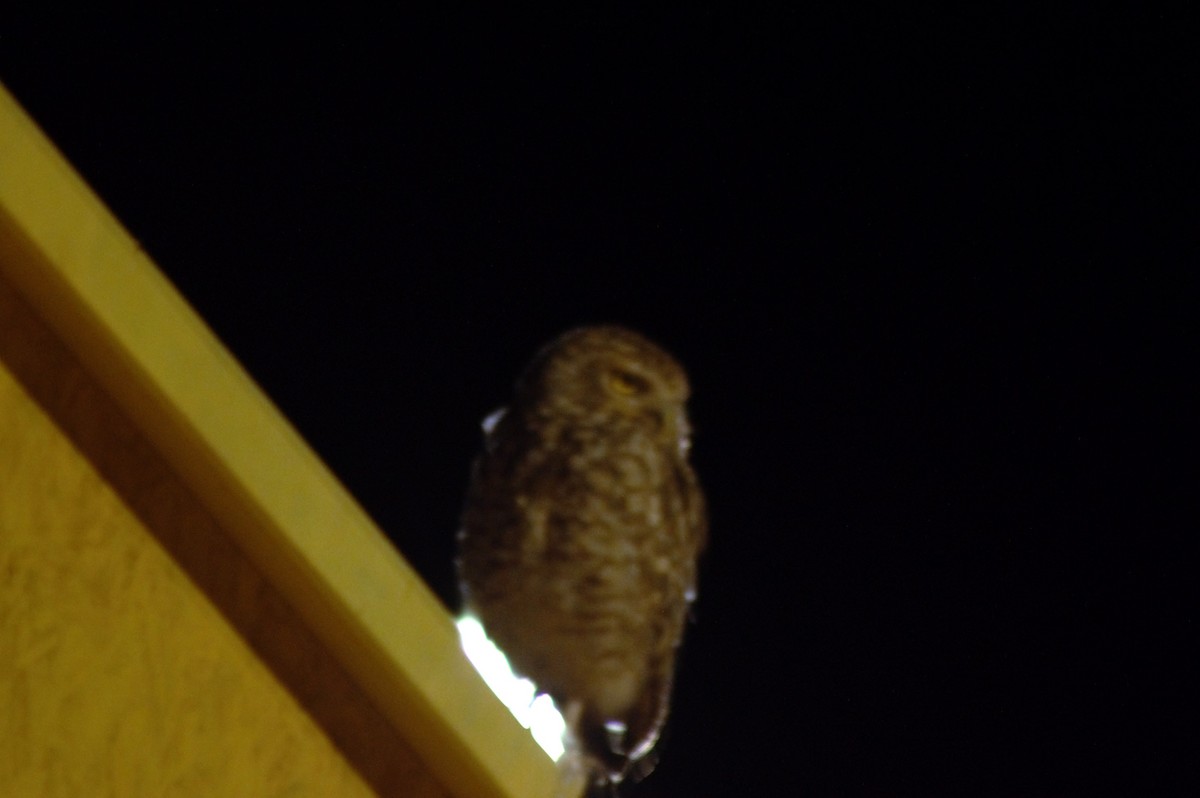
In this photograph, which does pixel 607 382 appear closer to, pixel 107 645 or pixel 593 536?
pixel 593 536

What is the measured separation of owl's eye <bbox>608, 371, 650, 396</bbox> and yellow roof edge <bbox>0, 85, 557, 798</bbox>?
1135 mm

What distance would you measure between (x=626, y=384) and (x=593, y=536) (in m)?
0.26

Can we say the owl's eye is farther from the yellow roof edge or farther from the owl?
the yellow roof edge

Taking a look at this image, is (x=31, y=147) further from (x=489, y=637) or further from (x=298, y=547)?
Answer: (x=489, y=637)

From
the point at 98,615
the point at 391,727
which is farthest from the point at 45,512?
the point at 391,727

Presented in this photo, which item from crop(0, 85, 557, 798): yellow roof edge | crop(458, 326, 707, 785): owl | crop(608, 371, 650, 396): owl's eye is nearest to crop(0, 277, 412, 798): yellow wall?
crop(0, 85, 557, 798): yellow roof edge

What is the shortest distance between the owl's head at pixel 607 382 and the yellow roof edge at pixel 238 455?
111 centimetres

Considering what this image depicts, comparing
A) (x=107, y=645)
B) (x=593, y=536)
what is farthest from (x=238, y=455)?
(x=593, y=536)

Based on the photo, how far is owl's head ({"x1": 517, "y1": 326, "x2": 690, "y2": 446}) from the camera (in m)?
2.19

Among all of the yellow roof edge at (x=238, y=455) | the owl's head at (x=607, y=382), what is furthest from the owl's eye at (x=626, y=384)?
the yellow roof edge at (x=238, y=455)

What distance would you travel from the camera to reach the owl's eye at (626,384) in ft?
7.23

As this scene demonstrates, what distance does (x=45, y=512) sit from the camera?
1.02m

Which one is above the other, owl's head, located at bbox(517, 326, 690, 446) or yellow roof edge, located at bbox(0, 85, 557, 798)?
yellow roof edge, located at bbox(0, 85, 557, 798)

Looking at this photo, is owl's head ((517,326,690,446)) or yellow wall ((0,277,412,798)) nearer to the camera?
yellow wall ((0,277,412,798))
